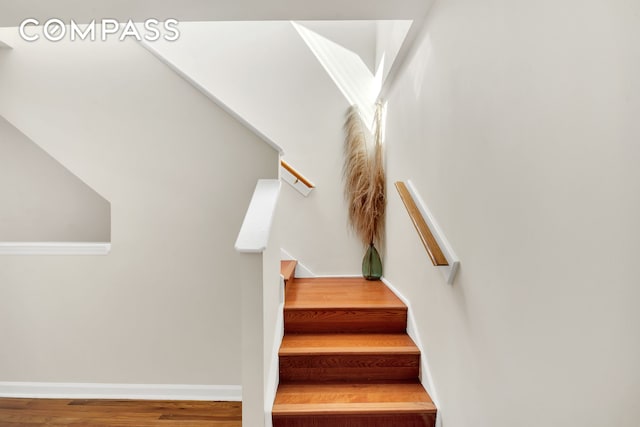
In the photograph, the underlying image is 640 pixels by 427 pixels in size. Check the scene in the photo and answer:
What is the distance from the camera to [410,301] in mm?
2947

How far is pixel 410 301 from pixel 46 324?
8.53 ft

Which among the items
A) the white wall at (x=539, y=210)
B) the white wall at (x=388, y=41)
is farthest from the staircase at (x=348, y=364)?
the white wall at (x=388, y=41)

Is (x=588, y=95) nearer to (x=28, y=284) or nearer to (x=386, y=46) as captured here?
(x=386, y=46)

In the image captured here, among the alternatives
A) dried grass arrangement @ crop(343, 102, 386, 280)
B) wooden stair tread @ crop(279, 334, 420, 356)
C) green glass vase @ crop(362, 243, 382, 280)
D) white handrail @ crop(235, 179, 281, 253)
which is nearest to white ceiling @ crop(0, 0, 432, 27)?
white handrail @ crop(235, 179, 281, 253)

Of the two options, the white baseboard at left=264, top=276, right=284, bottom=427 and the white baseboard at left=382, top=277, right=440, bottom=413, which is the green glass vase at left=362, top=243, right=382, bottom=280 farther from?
the white baseboard at left=264, top=276, right=284, bottom=427

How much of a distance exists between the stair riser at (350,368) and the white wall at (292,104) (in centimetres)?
162

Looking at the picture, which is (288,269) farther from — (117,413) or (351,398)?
(117,413)

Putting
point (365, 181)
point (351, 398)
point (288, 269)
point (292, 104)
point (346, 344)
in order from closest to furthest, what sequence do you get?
point (351, 398) → point (346, 344) → point (288, 269) → point (365, 181) → point (292, 104)

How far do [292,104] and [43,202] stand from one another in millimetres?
2414

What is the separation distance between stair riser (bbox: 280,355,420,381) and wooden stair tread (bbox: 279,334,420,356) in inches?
1.3

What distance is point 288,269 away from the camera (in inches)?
146

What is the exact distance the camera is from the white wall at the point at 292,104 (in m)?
4.18

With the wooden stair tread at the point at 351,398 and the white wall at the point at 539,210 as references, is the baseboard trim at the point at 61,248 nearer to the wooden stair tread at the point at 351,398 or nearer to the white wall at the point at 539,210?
the wooden stair tread at the point at 351,398

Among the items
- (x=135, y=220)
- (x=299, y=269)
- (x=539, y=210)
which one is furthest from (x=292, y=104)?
(x=539, y=210)
